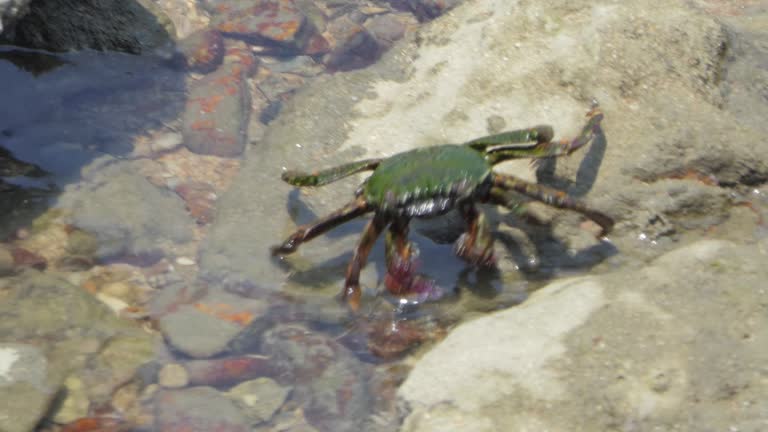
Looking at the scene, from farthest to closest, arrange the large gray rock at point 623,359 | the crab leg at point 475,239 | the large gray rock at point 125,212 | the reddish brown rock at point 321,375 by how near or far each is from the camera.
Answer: the large gray rock at point 125,212, the crab leg at point 475,239, the reddish brown rock at point 321,375, the large gray rock at point 623,359

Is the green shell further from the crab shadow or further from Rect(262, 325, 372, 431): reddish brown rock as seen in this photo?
Rect(262, 325, 372, 431): reddish brown rock

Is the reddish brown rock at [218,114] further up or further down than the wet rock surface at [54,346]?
further up

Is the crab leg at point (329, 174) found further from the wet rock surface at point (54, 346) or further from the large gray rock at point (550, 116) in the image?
the wet rock surface at point (54, 346)

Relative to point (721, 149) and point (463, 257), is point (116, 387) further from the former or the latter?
point (721, 149)

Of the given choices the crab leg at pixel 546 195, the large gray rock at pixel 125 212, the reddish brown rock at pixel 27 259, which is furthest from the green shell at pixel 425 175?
the reddish brown rock at pixel 27 259

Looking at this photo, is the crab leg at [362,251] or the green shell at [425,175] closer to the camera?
the green shell at [425,175]

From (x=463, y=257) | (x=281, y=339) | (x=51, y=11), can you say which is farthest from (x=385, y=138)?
(x=51, y=11)

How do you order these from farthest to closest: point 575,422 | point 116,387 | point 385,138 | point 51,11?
1. point 51,11
2. point 385,138
3. point 116,387
4. point 575,422

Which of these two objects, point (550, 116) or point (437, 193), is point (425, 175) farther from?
point (550, 116)
